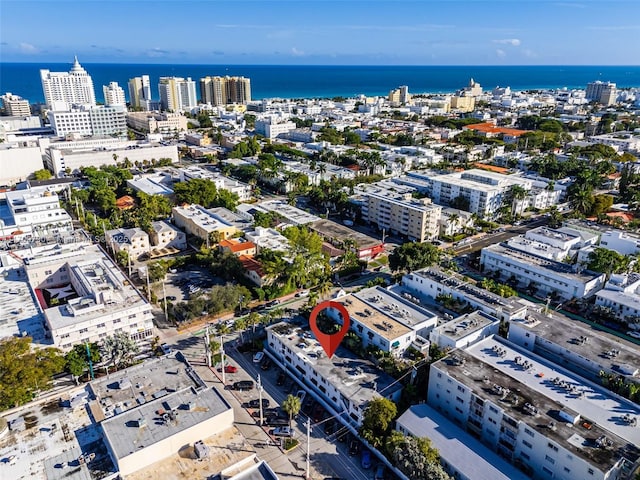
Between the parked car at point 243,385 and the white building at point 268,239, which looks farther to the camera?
the white building at point 268,239

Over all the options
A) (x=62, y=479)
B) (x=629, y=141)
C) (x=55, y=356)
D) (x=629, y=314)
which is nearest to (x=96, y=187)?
(x=55, y=356)

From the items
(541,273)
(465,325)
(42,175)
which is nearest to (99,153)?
(42,175)

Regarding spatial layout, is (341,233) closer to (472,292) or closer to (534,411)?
(472,292)

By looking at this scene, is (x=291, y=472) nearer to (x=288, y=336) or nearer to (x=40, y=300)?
(x=288, y=336)

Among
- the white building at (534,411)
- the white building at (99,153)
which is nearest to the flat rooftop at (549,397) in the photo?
the white building at (534,411)

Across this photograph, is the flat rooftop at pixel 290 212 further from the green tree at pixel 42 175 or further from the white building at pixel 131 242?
the green tree at pixel 42 175
